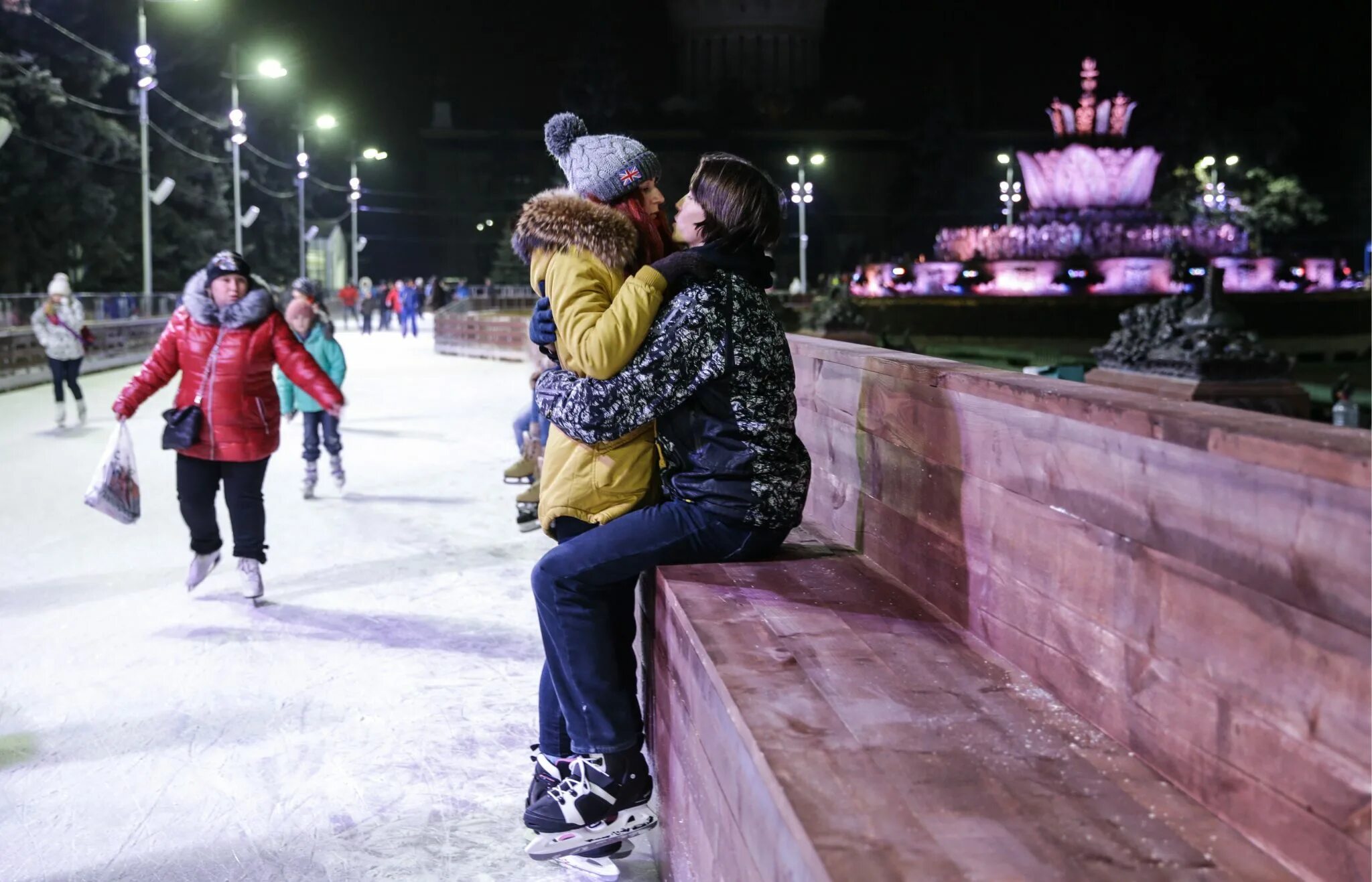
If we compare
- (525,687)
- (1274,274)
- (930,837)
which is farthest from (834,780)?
(1274,274)

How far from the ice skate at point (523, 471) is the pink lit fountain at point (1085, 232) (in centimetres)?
Answer: 4470

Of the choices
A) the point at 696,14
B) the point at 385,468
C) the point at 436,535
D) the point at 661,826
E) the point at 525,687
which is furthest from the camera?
the point at 696,14

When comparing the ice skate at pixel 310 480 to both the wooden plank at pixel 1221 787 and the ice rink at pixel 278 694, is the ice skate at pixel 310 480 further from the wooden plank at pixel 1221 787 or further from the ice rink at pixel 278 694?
the wooden plank at pixel 1221 787

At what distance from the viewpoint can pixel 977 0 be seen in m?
92.7

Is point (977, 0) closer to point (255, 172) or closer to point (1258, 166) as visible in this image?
point (1258, 166)

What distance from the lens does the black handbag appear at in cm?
623

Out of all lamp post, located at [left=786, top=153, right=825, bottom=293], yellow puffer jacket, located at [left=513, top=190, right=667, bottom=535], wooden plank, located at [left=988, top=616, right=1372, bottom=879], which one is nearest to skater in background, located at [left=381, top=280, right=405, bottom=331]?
lamp post, located at [left=786, top=153, right=825, bottom=293]

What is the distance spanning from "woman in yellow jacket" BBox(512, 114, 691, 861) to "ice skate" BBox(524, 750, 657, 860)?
122 mm

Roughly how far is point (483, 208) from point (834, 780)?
7415cm

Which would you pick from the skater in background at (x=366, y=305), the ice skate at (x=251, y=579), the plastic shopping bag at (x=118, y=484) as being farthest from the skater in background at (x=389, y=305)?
the ice skate at (x=251, y=579)

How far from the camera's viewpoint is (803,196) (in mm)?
60656

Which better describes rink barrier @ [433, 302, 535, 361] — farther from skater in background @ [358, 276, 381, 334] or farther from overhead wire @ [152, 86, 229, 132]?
overhead wire @ [152, 86, 229, 132]

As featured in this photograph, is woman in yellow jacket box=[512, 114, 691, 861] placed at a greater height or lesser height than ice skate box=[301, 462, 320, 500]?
greater

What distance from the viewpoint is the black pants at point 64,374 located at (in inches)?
555
